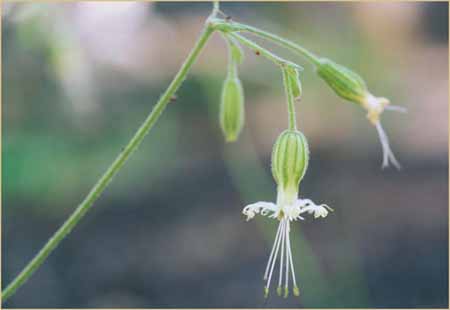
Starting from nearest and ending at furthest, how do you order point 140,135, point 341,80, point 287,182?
1. point 140,135
2. point 341,80
3. point 287,182

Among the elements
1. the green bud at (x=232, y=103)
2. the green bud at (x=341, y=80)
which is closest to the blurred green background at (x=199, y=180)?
the green bud at (x=232, y=103)

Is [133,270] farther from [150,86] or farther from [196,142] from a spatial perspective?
[150,86]

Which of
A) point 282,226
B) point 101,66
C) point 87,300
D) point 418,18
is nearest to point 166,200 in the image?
point 87,300

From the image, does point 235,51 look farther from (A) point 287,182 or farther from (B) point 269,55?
(A) point 287,182

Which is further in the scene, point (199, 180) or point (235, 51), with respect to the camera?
point (199, 180)

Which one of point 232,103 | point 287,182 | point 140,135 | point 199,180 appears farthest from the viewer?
point 199,180

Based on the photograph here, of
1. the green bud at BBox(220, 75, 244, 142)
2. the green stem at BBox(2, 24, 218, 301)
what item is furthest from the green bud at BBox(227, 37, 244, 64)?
the green stem at BBox(2, 24, 218, 301)

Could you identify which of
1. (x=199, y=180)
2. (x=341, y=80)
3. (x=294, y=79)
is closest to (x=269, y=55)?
(x=294, y=79)
